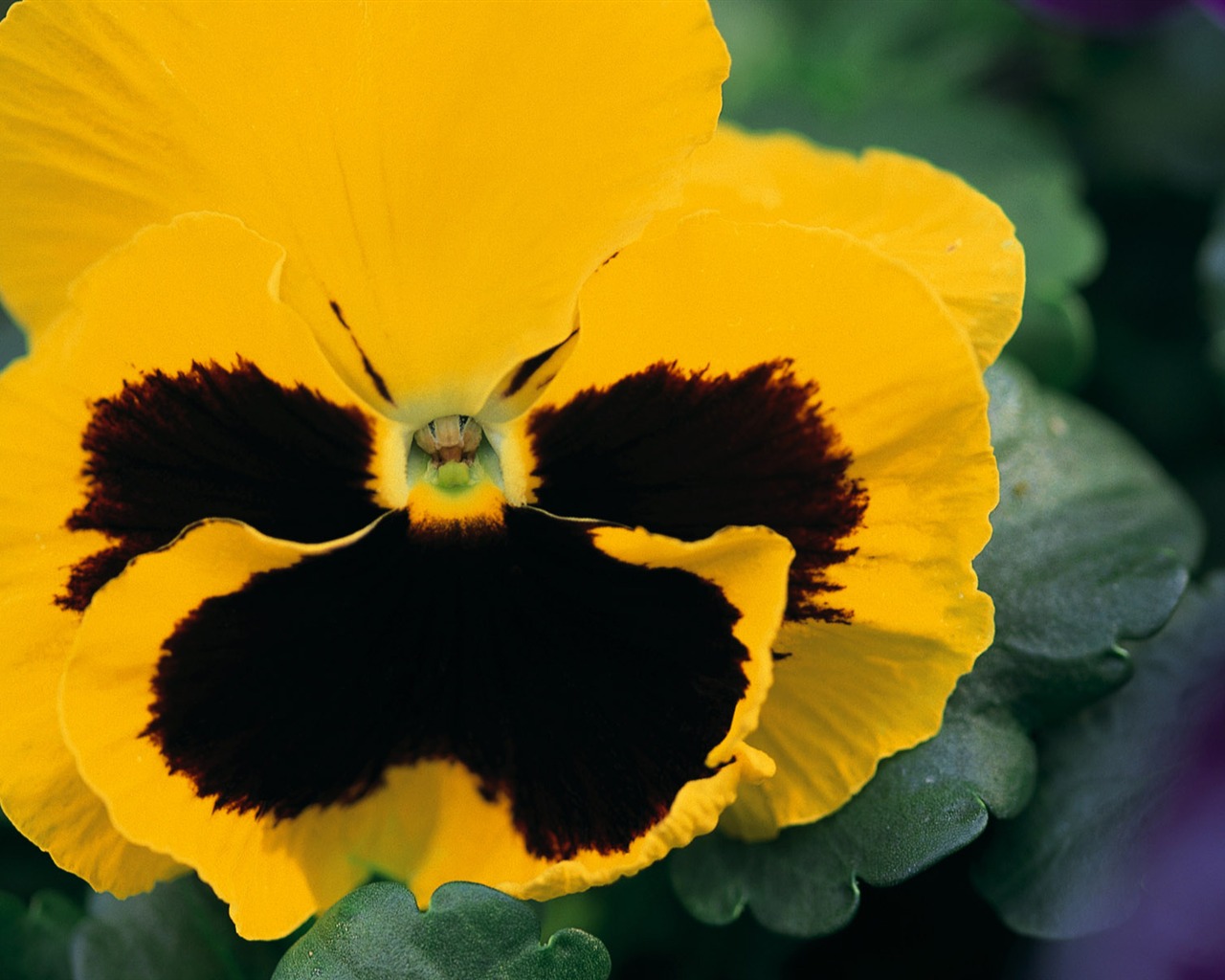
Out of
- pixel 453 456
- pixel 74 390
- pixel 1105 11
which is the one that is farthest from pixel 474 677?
pixel 1105 11

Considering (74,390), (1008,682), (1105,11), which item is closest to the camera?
(74,390)

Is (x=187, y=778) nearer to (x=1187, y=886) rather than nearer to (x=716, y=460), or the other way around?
(x=716, y=460)

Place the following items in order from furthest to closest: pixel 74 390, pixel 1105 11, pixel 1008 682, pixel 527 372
→ pixel 1105 11 → pixel 1008 682 → pixel 527 372 → pixel 74 390

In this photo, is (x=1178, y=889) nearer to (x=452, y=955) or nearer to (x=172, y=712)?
(x=452, y=955)

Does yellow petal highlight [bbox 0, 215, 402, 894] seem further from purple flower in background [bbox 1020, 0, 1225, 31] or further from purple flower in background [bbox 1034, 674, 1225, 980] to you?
purple flower in background [bbox 1020, 0, 1225, 31]

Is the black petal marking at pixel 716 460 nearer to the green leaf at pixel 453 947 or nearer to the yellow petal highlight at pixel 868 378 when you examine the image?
the yellow petal highlight at pixel 868 378

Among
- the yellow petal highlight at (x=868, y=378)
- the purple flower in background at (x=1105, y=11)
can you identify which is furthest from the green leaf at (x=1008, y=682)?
the purple flower in background at (x=1105, y=11)
